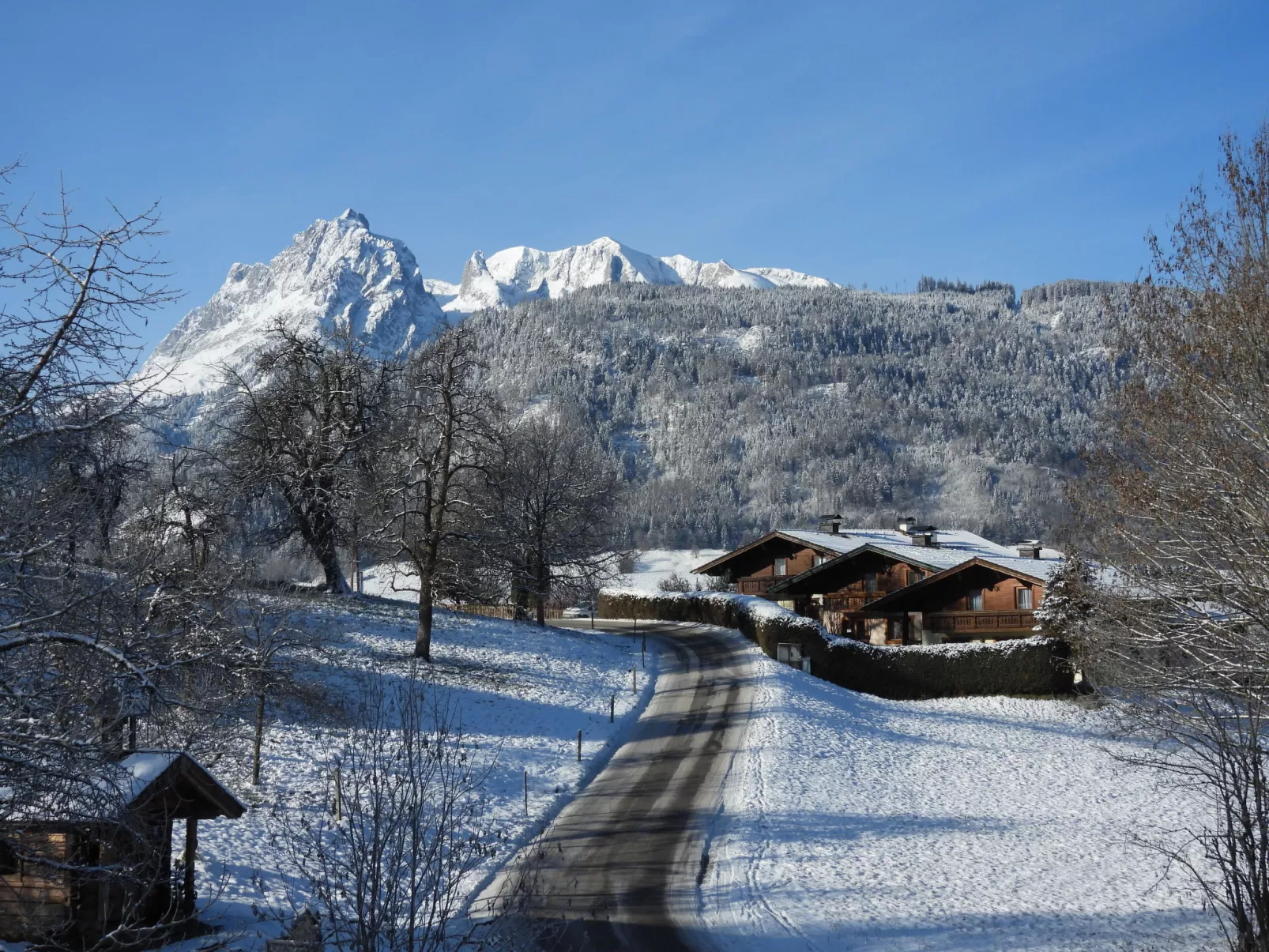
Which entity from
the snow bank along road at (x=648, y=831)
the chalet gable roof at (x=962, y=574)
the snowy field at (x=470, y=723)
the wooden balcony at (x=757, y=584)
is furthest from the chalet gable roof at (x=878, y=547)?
the snow bank along road at (x=648, y=831)

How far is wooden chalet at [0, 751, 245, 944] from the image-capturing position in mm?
7254

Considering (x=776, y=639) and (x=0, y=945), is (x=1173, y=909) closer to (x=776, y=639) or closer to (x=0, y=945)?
(x=0, y=945)

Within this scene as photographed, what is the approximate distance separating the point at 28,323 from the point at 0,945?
5030 mm

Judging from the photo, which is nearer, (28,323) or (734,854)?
(28,323)

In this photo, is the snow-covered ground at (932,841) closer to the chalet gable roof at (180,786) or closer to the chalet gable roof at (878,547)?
the chalet gable roof at (180,786)

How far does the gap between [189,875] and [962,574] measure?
157ft

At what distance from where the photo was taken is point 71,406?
786 centimetres

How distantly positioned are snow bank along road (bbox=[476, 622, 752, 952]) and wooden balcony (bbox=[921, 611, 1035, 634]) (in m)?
19.1

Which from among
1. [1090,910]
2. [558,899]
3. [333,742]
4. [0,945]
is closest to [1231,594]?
[1090,910]

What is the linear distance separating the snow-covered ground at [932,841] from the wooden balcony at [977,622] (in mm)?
14245

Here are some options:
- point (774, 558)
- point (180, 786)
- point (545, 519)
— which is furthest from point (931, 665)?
point (180, 786)

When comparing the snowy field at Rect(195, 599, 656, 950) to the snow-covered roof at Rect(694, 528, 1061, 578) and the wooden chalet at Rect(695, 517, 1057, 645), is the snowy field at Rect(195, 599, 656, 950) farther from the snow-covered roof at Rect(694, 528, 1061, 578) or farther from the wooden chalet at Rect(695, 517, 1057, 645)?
the snow-covered roof at Rect(694, 528, 1061, 578)

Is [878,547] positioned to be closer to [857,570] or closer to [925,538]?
[857,570]

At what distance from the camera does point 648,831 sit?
867 inches
